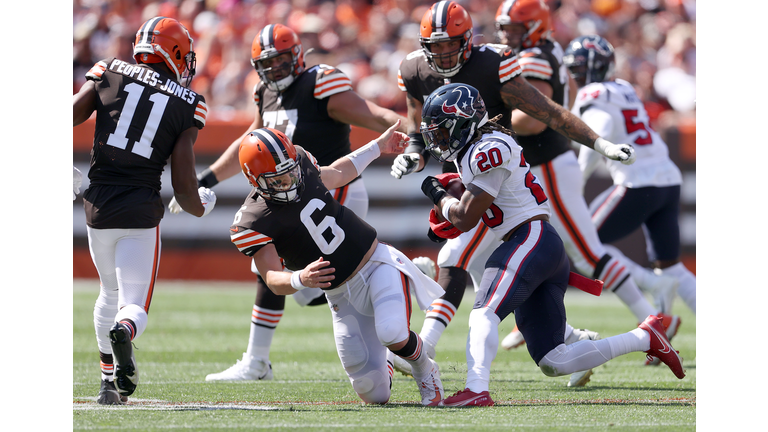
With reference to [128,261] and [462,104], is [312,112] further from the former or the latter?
[128,261]

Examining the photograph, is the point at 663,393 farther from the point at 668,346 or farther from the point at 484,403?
the point at 484,403

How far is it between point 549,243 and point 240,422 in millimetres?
1549

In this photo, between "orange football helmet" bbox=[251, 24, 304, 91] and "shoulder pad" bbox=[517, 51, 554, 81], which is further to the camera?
"shoulder pad" bbox=[517, 51, 554, 81]

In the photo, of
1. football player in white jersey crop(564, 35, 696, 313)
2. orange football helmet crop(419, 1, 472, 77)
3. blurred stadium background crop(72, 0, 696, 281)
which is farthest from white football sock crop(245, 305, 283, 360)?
blurred stadium background crop(72, 0, 696, 281)

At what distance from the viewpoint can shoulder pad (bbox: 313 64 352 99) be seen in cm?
497

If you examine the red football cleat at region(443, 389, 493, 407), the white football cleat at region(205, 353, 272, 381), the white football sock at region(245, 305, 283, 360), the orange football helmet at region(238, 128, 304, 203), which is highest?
the orange football helmet at region(238, 128, 304, 203)

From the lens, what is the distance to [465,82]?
15.4 feet

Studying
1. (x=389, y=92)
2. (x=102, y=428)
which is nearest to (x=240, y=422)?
(x=102, y=428)

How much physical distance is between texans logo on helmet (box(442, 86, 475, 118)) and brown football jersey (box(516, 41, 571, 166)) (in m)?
1.44

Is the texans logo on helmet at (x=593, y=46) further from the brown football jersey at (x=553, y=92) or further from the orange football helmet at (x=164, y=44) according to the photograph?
the orange football helmet at (x=164, y=44)

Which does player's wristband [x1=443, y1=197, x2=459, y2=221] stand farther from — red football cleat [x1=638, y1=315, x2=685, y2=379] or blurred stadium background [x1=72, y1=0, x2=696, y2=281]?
blurred stadium background [x1=72, y1=0, x2=696, y2=281]

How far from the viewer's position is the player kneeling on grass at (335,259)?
144 inches

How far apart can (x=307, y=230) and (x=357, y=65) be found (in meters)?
7.84

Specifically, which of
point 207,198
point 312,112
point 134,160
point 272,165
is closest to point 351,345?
point 272,165
